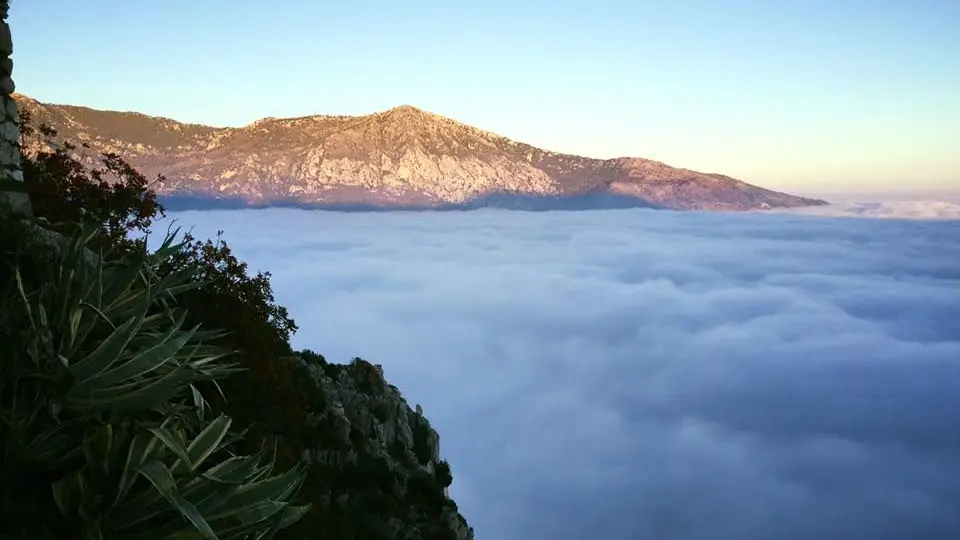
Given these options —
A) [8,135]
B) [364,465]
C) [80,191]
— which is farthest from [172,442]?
[364,465]

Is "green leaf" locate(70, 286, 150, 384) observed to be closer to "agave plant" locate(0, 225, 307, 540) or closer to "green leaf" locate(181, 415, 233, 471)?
"agave plant" locate(0, 225, 307, 540)

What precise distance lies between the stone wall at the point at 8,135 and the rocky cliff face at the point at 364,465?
20.1 ft

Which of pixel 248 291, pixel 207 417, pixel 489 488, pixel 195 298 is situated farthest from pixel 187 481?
pixel 489 488

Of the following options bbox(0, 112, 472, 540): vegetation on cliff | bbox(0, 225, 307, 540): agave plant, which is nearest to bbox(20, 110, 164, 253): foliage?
bbox(0, 112, 472, 540): vegetation on cliff

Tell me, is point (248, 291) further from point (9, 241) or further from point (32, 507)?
point (32, 507)

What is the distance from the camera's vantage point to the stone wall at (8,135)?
7910 mm

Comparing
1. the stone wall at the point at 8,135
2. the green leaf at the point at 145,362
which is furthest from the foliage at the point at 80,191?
the green leaf at the point at 145,362

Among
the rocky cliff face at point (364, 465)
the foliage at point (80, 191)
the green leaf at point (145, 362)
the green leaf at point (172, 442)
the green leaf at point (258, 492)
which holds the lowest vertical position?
the rocky cliff face at point (364, 465)

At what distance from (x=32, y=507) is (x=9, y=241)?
3.22m

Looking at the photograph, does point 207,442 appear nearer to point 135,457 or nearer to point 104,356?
point 135,457

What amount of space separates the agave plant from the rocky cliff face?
243 inches

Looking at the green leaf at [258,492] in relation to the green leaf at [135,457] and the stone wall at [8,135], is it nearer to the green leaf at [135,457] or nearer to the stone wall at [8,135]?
the green leaf at [135,457]

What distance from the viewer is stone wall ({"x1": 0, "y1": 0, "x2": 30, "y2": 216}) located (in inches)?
311

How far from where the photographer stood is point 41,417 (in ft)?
15.9
